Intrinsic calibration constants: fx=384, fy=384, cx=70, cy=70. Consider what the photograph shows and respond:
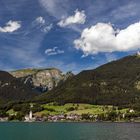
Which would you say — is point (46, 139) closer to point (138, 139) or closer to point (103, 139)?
point (103, 139)

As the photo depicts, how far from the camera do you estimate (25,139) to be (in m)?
136

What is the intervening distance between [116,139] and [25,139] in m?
32.2

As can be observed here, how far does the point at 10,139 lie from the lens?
137250 mm

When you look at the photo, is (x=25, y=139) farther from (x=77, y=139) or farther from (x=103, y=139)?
(x=103, y=139)

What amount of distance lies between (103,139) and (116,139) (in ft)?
15.0

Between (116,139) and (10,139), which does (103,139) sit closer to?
(116,139)

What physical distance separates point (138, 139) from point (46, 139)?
32314mm

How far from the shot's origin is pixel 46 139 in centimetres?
13625

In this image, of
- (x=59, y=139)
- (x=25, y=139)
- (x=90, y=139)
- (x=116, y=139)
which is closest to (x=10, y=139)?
(x=25, y=139)

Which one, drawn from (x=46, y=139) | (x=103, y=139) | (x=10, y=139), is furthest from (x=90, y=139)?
(x=10, y=139)

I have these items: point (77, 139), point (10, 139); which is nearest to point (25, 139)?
point (10, 139)

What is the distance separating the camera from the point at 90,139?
5359 inches

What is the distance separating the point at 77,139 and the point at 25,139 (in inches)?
731

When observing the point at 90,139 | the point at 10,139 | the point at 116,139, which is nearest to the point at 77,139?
the point at 90,139
